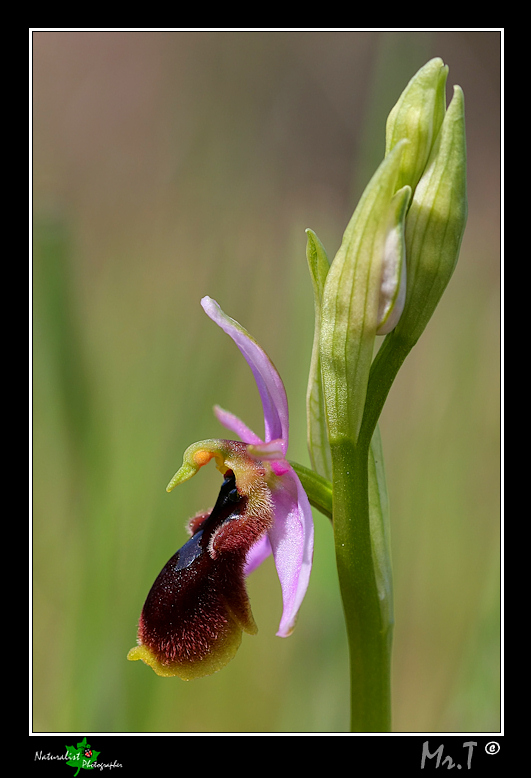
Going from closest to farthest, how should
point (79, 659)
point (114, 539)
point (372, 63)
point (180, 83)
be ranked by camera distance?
point (79, 659), point (114, 539), point (180, 83), point (372, 63)

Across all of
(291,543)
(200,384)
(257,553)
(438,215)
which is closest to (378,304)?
(438,215)

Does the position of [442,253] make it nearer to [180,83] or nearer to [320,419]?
[320,419]

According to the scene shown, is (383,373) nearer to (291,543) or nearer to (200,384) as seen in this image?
(291,543)

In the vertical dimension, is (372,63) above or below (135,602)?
above

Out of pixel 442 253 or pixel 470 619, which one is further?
pixel 470 619

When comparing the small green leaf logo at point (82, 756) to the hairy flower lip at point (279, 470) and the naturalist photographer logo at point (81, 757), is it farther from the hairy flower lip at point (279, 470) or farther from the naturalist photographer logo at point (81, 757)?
the hairy flower lip at point (279, 470)

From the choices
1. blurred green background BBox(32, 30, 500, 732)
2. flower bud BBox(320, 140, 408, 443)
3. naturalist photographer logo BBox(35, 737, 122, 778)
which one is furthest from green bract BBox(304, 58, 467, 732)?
blurred green background BBox(32, 30, 500, 732)

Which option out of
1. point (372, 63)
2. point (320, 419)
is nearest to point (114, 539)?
point (320, 419)

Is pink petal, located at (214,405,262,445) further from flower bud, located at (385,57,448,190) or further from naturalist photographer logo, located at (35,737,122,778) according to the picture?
naturalist photographer logo, located at (35,737,122,778)
